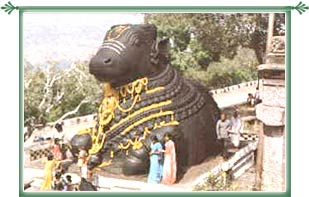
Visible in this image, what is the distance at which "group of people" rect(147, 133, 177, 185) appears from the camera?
296 cm

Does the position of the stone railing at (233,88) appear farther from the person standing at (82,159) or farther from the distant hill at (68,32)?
the person standing at (82,159)

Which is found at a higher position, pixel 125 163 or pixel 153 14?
pixel 153 14

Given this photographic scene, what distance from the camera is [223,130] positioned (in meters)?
3.00

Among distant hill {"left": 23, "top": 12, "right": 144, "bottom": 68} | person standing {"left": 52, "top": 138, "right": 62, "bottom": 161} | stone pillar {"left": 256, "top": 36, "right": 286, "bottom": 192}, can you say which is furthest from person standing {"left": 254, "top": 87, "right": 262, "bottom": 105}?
person standing {"left": 52, "top": 138, "right": 62, "bottom": 161}

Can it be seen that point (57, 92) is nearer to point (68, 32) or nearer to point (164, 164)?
point (68, 32)

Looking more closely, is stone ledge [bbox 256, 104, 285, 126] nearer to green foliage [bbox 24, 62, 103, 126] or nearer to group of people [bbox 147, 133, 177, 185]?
group of people [bbox 147, 133, 177, 185]

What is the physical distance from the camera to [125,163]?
297 cm

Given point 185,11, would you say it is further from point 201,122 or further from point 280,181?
point 280,181

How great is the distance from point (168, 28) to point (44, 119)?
0.70m

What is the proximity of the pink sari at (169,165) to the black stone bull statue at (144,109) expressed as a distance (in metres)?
0.03

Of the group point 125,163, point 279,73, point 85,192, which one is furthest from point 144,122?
point 279,73

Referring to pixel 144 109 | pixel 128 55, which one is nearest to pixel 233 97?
pixel 144 109

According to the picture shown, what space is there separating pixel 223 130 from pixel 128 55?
1.81 ft

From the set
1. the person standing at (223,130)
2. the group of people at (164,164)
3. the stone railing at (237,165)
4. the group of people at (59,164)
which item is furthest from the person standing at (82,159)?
the person standing at (223,130)
